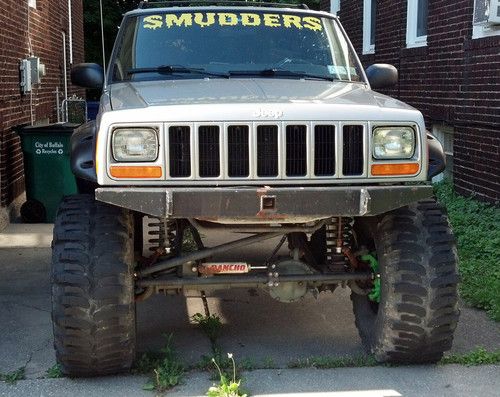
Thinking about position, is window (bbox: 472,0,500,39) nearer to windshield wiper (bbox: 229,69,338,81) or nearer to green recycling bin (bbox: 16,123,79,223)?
windshield wiper (bbox: 229,69,338,81)

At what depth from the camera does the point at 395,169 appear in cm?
421

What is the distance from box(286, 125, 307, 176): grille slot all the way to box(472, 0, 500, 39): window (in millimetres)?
4612

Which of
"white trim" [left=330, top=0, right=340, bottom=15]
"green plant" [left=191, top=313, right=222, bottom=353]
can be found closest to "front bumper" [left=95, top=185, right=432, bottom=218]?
"green plant" [left=191, top=313, right=222, bottom=353]

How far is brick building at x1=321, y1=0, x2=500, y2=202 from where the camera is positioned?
829 centimetres

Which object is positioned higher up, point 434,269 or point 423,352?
point 434,269

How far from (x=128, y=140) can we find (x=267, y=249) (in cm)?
341

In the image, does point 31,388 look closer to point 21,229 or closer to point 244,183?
point 244,183

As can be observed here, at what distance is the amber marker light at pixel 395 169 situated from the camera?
165 inches

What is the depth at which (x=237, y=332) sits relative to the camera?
5.27 m

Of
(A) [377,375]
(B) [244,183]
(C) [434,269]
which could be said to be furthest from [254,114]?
(A) [377,375]

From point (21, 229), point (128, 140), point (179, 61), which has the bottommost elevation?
point (21, 229)

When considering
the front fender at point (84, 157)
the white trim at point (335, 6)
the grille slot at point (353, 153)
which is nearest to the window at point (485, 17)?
the grille slot at point (353, 153)

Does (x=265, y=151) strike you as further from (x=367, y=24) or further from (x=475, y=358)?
(x=367, y=24)

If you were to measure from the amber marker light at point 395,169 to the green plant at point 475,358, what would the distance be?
120 centimetres
